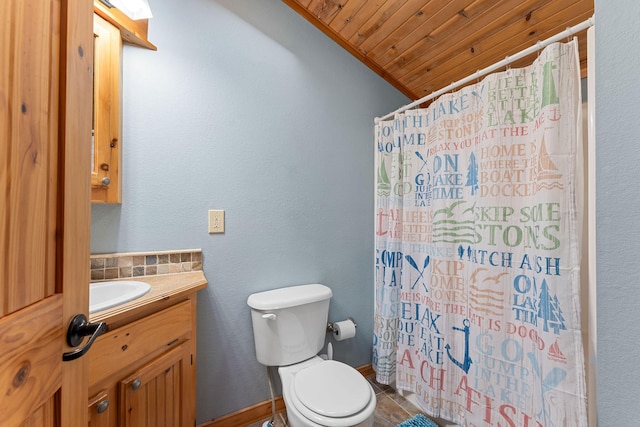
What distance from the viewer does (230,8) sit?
1.41 meters

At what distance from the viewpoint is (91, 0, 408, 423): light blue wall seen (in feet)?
4.06

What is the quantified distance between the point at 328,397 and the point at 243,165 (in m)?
Answer: 1.20

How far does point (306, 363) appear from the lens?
56.9 inches

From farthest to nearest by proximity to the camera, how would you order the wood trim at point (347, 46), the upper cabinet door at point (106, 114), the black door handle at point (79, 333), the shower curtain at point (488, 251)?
the wood trim at point (347, 46), the upper cabinet door at point (106, 114), the shower curtain at point (488, 251), the black door handle at point (79, 333)

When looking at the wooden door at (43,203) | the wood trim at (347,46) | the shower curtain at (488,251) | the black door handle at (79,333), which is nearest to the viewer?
the wooden door at (43,203)

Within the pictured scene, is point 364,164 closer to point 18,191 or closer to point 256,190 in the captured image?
point 256,190

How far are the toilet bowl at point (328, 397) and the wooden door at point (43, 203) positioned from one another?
2.49ft

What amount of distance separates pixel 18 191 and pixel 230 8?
4.82 feet

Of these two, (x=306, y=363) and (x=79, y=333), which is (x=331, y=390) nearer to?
(x=306, y=363)

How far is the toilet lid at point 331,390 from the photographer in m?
1.05

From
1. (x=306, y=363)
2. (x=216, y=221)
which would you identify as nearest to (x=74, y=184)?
(x=216, y=221)

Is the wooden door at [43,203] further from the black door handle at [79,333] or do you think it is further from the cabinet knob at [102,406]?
the cabinet knob at [102,406]

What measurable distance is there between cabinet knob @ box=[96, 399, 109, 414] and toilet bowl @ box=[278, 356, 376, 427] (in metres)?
0.66

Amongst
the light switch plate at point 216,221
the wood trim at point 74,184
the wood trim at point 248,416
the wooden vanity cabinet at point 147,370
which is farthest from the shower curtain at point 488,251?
the wood trim at point 74,184
